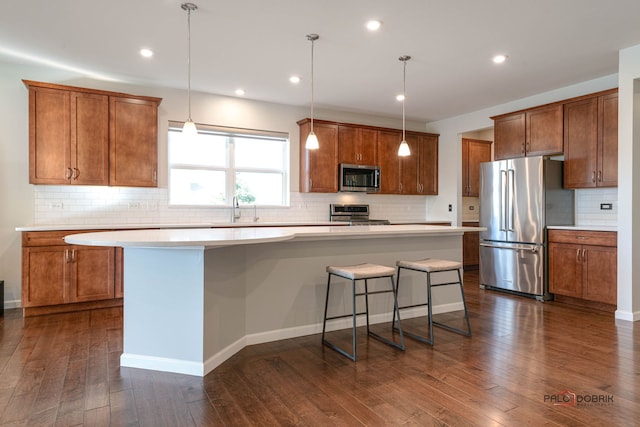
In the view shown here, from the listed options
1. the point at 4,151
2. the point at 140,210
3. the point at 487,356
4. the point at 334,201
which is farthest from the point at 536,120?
the point at 4,151

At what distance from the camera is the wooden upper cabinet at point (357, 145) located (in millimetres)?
5832

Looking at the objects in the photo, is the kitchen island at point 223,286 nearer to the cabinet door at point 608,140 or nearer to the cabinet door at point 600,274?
the cabinet door at point 600,274

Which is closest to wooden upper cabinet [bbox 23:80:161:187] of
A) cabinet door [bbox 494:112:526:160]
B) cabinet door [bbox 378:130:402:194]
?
cabinet door [bbox 378:130:402:194]

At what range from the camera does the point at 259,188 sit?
5594 mm

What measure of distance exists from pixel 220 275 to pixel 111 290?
224cm

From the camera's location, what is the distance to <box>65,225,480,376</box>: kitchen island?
8.06 feet

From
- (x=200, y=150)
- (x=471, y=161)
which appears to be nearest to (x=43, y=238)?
(x=200, y=150)

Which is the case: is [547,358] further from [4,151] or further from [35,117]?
[4,151]

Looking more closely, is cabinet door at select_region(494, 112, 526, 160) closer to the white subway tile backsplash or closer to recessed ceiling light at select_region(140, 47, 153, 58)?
the white subway tile backsplash

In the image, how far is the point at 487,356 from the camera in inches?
110

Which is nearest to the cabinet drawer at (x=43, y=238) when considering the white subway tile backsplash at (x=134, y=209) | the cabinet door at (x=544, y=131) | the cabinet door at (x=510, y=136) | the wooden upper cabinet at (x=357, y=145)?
the white subway tile backsplash at (x=134, y=209)

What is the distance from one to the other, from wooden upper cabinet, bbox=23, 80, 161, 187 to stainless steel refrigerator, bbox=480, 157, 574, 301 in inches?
170

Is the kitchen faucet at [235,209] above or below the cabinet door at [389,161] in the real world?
below

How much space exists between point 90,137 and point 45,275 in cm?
153
